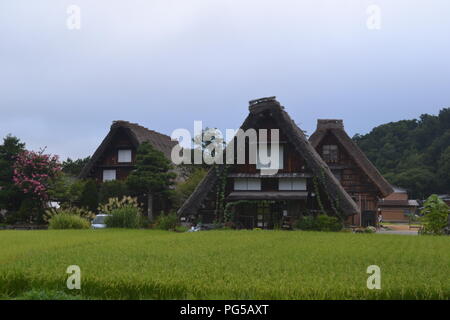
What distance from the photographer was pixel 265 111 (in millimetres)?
22734

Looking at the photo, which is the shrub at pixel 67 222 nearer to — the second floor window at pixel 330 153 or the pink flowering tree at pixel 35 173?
the pink flowering tree at pixel 35 173

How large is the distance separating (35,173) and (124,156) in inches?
243

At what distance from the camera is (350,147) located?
1139 inches

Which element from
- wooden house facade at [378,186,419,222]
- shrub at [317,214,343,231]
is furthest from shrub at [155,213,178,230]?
wooden house facade at [378,186,419,222]

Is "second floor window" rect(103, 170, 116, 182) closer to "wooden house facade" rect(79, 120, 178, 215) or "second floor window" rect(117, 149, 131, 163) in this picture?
"wooden house facade" rect(79, 120, 178, 215)

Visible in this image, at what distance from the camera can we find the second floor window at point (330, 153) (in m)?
29.7

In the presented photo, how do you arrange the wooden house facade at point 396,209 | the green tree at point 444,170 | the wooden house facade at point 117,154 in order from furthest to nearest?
the green tree at point 444,170
the wooden house facade at point 396,209
the wooden house facade at point 117,154

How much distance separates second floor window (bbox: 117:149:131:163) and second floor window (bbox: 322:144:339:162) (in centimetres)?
1251

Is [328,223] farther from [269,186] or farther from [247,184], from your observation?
[247,184]

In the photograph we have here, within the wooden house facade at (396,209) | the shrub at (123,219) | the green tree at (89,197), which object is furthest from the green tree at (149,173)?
the wooden house facade at (396,209)

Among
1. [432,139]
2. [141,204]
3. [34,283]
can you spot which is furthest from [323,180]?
[432,139]

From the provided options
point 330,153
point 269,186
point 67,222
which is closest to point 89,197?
point 67,222

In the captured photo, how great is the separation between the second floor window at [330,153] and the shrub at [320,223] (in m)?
9.34

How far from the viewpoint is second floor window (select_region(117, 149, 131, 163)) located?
3157 centimetres
